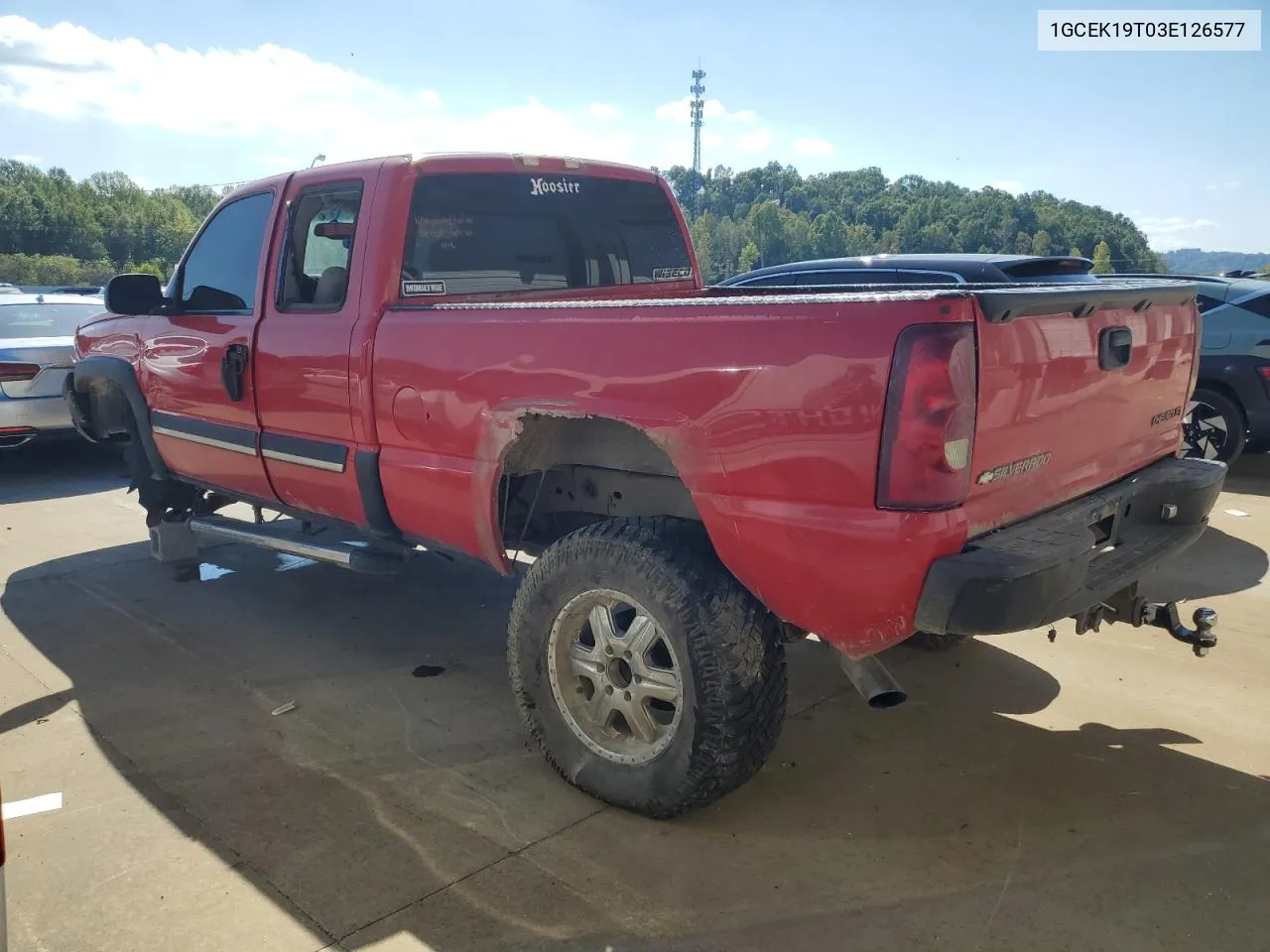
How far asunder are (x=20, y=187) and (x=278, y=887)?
115m

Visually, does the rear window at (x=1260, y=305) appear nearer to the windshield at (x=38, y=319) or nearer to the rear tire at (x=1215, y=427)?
the rear tire at (x=1215, y=427)

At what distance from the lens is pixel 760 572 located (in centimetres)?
267

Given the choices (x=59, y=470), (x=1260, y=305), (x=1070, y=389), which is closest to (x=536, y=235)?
(x=1070, y=389)

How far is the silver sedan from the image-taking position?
768cm

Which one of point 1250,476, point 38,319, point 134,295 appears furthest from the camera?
point 38,319

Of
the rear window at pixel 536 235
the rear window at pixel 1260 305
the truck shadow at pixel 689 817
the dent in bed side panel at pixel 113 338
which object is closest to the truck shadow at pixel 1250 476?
the rear window at pixel 1260 305

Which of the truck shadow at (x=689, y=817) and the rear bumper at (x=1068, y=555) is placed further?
the truck shadow at (x=689, y=817)

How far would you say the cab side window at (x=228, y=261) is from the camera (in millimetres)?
4547

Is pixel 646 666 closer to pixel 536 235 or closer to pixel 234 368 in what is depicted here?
pixel 536 235

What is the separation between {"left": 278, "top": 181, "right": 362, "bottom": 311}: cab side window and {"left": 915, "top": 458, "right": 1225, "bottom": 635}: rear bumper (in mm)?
2677

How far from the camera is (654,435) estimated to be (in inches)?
110

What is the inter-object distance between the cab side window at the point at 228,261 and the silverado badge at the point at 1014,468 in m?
3.37

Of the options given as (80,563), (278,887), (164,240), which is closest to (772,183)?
(80,563)

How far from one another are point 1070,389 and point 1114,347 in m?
0.29
